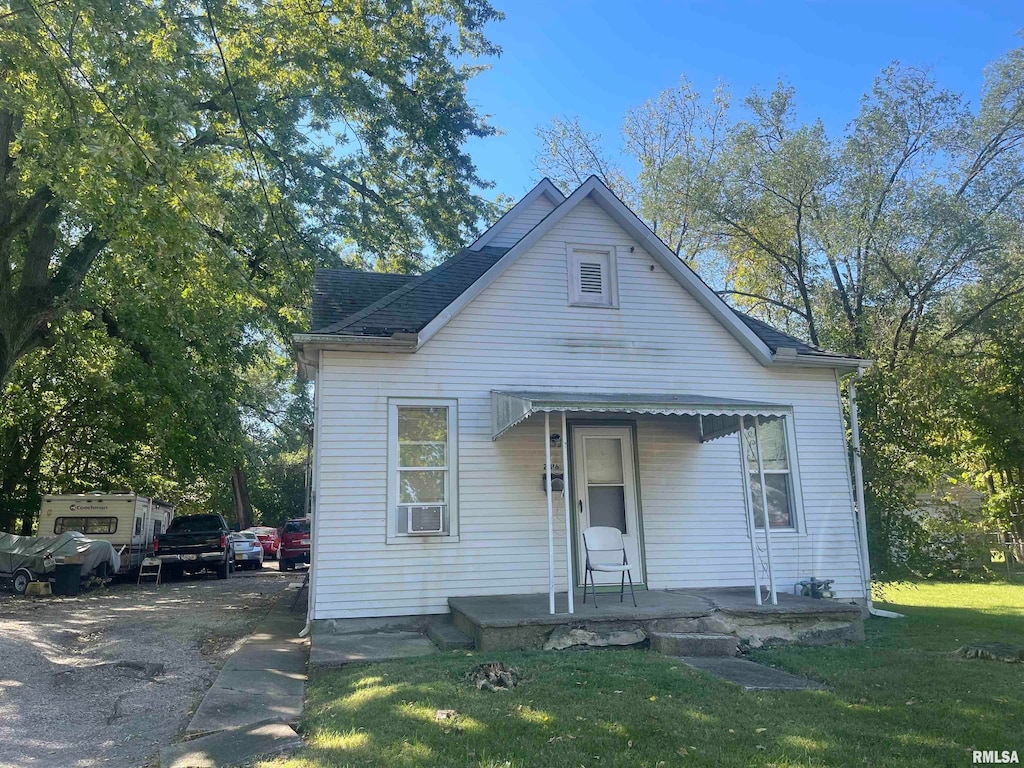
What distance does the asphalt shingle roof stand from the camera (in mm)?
9312

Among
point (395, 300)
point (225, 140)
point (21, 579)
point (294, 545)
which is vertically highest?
point (225, 140)

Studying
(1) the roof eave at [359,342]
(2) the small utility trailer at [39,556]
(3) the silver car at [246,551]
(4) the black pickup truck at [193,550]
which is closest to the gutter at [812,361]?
(1) the roof eave at [359,342]

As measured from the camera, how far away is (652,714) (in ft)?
15.4

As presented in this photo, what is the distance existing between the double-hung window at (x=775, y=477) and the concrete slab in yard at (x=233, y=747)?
7.52 meters

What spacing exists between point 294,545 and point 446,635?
18240mm

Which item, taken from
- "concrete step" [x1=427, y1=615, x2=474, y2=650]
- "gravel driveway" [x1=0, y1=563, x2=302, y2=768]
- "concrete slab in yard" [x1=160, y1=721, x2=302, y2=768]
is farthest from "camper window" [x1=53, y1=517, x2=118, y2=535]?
"concrete slab in yard" [x1=160, y1=721, x2=302, y2=768]

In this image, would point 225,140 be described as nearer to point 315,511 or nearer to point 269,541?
point 315,511

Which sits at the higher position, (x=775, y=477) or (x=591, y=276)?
(x=591, y=276)

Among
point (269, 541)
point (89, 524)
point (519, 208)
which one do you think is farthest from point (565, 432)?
point (269, 541)

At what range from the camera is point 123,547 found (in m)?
18.1

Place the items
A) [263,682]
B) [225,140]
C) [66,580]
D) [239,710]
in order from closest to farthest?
[239,710] → [263,682] → [225,140] → [66,580]

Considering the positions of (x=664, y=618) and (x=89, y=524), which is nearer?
(x=664, y=618)

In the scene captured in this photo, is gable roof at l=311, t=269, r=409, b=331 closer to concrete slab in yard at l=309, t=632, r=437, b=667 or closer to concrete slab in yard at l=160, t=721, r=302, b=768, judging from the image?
concrete slab in yard at l=309, t=632, r=437, b=667

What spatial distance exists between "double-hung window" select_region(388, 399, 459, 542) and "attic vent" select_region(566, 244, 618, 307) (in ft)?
8.64
